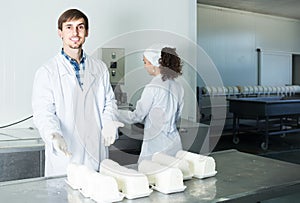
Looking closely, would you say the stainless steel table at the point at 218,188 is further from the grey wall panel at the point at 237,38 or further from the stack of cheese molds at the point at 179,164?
the grey wall panel at the point at 237,38

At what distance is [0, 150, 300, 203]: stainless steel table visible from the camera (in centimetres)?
97

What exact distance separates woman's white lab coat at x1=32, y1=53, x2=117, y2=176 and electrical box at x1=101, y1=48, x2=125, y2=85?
37.4 inches

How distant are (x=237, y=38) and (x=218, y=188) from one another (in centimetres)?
589

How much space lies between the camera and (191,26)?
120 inches

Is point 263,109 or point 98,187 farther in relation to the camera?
point 263,109

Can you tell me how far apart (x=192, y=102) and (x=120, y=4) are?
1.07 meters

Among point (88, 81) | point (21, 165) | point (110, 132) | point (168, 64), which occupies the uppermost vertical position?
point (168, 64)

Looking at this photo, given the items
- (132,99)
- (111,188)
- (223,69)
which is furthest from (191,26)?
(223,69)

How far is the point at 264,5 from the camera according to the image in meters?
6.09

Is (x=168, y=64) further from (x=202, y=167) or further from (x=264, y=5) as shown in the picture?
(x=264, y=5)

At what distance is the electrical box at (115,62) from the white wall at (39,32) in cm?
9

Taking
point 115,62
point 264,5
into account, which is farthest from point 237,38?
point 115,62

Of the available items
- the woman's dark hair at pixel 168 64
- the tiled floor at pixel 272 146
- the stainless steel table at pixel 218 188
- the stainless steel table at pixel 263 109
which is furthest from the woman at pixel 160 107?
the stainless steel table at pixel 263 109

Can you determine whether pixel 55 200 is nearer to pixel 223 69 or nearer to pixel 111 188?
pixel 111 188
